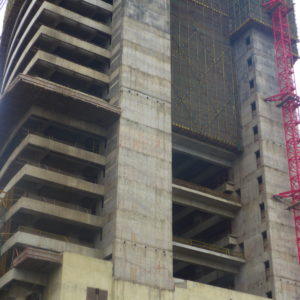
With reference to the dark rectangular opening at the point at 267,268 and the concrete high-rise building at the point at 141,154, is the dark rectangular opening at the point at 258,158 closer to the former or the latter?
the concrete high-rise building at the point at 141,154

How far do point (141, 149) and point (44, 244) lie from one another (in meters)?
16.6

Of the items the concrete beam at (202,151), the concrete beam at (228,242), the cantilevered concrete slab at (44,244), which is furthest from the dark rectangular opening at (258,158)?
the cantilevered concrete slab at (44,244)

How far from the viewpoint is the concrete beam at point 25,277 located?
66.1 m

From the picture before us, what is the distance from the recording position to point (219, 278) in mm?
89625

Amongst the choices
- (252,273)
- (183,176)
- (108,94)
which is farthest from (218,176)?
(108,94)

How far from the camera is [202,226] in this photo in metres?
93.2

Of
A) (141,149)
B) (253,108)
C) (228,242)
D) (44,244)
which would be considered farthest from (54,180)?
(253,108)

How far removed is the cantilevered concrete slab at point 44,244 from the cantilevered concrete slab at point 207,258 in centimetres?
1328

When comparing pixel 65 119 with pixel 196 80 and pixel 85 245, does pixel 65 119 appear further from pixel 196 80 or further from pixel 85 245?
pixel 196 80

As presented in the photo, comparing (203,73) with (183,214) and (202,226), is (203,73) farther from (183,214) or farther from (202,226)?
(202,226)

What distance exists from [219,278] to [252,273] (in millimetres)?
6548

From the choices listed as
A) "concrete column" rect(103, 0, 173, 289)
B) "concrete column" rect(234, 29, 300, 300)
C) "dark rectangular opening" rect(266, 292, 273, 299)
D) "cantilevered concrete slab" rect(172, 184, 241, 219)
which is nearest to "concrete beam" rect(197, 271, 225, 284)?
"concrete column" rect(234, 29, 300, 300)

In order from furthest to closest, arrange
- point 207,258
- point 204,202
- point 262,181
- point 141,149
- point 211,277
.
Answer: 1. point 211,277
2. point 204,202
3. point 262,181
4. point 207,258
5. point 141,149

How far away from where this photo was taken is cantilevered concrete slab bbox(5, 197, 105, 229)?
7038 centimetres
